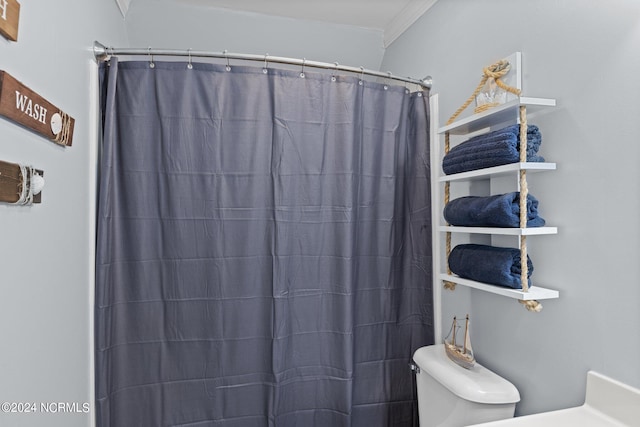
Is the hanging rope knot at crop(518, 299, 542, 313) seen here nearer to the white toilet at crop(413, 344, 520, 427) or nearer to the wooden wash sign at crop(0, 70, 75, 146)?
the white toilet at crop(413, 344, 520, 427)

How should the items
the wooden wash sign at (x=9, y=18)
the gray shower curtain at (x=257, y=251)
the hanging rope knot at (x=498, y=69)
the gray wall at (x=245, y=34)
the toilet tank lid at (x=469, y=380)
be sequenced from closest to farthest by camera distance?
the wooden wash sign at (x=9, y=18)
the toilet tank lid at (x=469, y=380)
the hanging rope knot at (x=498, y=69)
the gray shower curtain at (x=257, y=251)
the gray wall at (x=245, y=34)

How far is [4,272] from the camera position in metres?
0.84

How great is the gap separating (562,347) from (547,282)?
0.66ft

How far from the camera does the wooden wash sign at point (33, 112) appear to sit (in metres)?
0.80

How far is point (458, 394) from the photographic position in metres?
1.29

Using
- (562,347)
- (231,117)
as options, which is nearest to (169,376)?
(231,117)

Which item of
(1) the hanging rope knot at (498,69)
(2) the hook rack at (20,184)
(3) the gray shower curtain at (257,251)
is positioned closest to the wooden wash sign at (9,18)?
(2) the hook rack at (20,184)

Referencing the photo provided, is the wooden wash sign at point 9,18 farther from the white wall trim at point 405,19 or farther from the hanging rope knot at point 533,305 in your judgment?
the white wall trim at point 405,19

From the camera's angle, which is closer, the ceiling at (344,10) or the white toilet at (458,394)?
the white toilet at (458,394)

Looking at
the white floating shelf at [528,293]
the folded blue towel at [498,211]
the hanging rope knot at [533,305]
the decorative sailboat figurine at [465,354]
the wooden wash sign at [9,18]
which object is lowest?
the decorative sailboat figurine at [465,354]

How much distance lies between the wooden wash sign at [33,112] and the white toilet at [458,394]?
1478 millimetres

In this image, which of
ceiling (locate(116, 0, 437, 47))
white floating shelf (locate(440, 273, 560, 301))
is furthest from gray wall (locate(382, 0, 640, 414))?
ceiling (locate(116, 0, 437, 47))

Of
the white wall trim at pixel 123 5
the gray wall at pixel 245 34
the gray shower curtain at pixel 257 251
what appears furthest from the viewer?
the gray wall at pixel 245 34

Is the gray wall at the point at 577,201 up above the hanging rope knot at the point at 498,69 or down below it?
below
